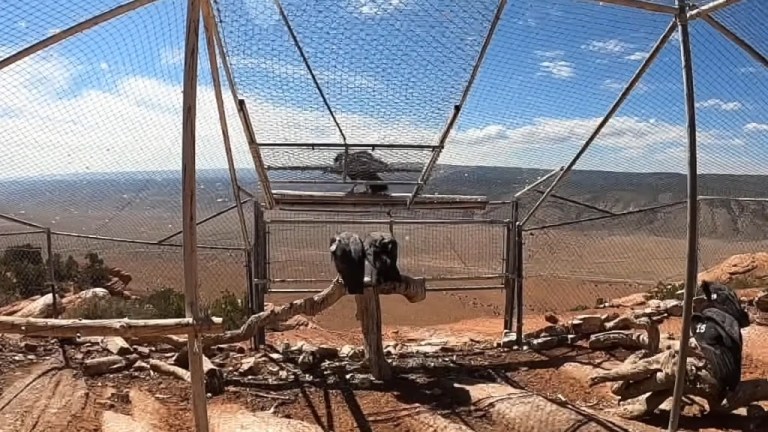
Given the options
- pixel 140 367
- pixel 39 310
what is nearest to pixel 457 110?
pixel 140 367

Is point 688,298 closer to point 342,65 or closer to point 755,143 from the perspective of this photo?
point 342,65

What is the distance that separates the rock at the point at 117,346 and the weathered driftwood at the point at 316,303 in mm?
1273

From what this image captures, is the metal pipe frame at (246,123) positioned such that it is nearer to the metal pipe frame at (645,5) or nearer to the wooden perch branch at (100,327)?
the wooden perch branch at (100,327)

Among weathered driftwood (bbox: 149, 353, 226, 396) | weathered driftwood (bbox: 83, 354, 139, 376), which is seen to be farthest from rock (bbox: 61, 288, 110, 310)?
weathered driftwood (bbox: 149, 353, 226, 396)

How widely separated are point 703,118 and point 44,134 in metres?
6.48

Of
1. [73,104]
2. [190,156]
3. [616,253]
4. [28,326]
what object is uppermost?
[73,104]

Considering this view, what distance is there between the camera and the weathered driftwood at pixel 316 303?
6516mm

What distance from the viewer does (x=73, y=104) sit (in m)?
5.78

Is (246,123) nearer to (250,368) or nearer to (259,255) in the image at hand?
(259,255)

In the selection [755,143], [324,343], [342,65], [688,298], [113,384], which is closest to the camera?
[688,298]

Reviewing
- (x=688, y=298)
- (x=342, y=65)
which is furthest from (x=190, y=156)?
(x=688, y=298)

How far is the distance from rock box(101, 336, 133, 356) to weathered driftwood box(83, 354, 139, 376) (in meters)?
0.15

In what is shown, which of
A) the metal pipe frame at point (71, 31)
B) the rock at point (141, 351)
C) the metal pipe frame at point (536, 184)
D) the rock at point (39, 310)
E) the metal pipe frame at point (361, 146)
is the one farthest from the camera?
the rock at point (39, 310)

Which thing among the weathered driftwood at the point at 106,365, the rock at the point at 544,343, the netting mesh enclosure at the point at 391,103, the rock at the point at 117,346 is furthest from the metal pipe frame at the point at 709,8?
the rock at the point at 117,346
